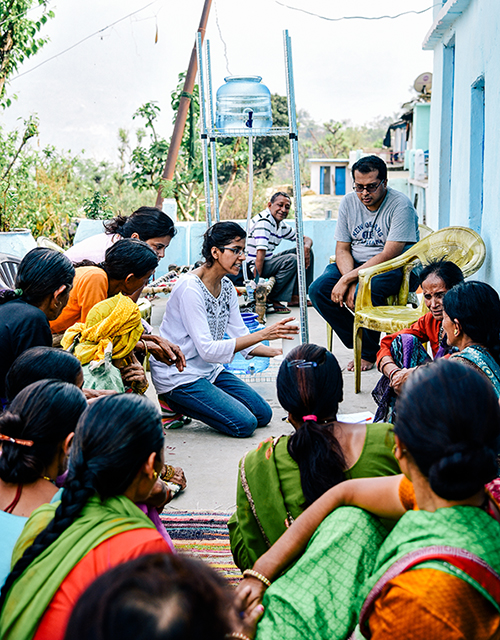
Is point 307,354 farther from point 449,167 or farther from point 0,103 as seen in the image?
point 0,103

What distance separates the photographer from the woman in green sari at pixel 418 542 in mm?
1091

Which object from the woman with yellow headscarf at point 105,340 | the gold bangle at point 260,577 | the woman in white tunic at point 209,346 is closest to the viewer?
the gold bangle at point 260,577

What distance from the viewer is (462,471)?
116cm

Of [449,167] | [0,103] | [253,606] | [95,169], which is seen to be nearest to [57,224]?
[0,103]

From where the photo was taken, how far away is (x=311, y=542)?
4.72 feet

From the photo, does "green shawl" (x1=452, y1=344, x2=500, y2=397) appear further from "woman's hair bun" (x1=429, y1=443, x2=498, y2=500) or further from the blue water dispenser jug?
the blue water dispenser jug

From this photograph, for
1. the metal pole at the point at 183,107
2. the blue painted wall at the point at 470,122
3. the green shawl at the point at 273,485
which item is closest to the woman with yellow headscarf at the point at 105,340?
the green shawl at the point at 273,485

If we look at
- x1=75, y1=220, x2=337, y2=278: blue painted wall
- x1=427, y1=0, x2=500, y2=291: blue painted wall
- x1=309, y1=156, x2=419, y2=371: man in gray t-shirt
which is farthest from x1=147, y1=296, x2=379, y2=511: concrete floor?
x1=75, y1=220, x2=337, y2=278: blue painted wall

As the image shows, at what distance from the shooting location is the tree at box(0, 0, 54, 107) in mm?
8584

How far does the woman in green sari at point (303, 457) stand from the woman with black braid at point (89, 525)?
0.41 metres

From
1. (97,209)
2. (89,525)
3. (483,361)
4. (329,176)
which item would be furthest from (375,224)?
(329,176)

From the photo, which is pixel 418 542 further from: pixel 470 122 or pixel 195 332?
pixel 470 122

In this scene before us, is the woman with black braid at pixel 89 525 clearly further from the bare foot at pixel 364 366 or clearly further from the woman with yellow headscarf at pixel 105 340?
the bare foot at pixel 364 366

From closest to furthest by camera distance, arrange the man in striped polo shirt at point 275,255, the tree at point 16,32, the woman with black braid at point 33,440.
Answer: the woman with black braid at point 33,440 < the man in striped polo shirt at point 275,255 < the tree at point 16,32
